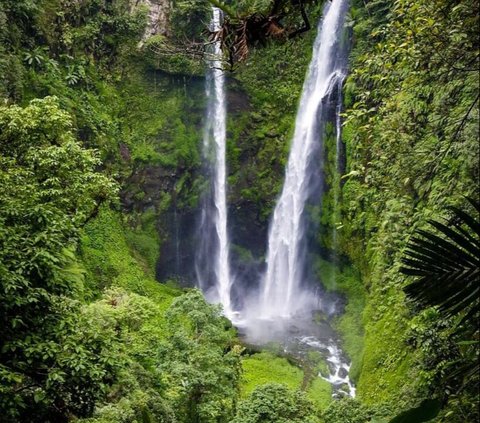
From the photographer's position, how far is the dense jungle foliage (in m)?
4.05

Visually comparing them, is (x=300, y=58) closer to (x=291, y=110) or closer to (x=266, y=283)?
(x=291, y=110)

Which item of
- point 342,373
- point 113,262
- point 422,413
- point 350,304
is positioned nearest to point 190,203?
point 113,262

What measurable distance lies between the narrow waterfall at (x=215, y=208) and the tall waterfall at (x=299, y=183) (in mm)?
1870

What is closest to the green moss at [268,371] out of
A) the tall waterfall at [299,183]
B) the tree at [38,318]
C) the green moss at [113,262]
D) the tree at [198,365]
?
the green moss at [113,262]

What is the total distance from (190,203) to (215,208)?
1096 mm

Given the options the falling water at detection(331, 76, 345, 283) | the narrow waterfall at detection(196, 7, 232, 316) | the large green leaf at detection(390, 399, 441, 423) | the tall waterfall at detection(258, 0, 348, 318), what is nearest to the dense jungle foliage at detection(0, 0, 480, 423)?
the large green leaf at detection(390, 399, 441, 423)

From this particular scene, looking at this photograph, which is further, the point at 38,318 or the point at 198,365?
the point at 198,365

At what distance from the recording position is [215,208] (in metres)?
21.2

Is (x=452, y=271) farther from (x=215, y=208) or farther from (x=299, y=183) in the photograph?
(x=215, y=208)

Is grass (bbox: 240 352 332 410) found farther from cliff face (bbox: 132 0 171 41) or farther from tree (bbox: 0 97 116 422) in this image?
cliff face (bbox: 132 0 171 41)

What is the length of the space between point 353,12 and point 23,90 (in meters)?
11.8

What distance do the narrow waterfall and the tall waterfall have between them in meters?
1.87

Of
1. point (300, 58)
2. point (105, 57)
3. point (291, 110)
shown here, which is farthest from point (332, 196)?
point (105, 57)

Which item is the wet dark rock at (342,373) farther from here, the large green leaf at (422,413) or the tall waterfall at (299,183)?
the large green leaf at (422,413)
